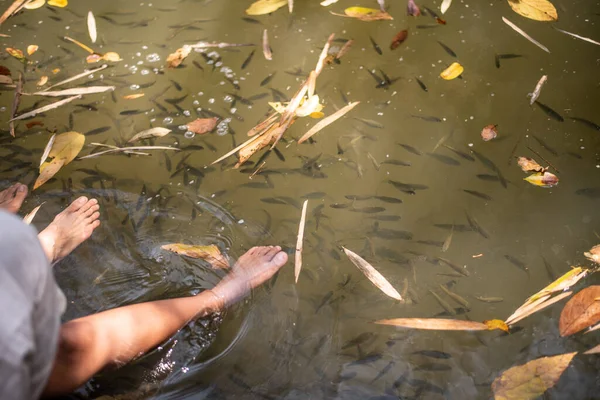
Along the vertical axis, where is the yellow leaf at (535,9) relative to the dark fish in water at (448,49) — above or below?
above

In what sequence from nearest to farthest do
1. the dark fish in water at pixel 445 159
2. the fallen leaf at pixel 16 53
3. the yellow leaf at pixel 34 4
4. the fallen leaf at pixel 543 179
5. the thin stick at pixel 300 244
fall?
the thin stick at pixel 300 244
the fallen leaf at pixel 543 179
the dark fish in water at pixel 445 159
the fallen leaf at pixel 16 53
the yellow leaf at pixel 34 4

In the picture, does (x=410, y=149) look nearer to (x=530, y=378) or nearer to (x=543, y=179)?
(x=543, y=179)

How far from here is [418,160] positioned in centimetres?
244

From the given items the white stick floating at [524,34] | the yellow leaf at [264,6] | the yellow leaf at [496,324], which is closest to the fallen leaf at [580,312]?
the yellow leaf at [496,324]

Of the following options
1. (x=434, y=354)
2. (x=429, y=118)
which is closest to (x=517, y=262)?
(x=434, y=354)

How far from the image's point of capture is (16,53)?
303 centimetres

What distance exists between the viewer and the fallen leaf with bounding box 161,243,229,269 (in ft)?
7.39

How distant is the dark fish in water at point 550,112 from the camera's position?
2.50m

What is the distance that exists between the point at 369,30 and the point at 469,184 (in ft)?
3.67

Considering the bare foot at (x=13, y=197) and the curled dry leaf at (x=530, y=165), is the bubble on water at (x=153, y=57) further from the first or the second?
the curled dry leaf at (x=530, y=165)

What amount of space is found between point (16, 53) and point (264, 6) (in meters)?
1.43

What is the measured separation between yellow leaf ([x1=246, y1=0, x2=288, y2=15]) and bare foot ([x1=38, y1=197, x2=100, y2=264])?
1.49 meters

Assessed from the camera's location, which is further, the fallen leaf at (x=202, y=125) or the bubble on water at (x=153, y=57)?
the bubble on water at (x=153, y=57)

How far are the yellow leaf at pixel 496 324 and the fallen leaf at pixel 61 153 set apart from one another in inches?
78.6
